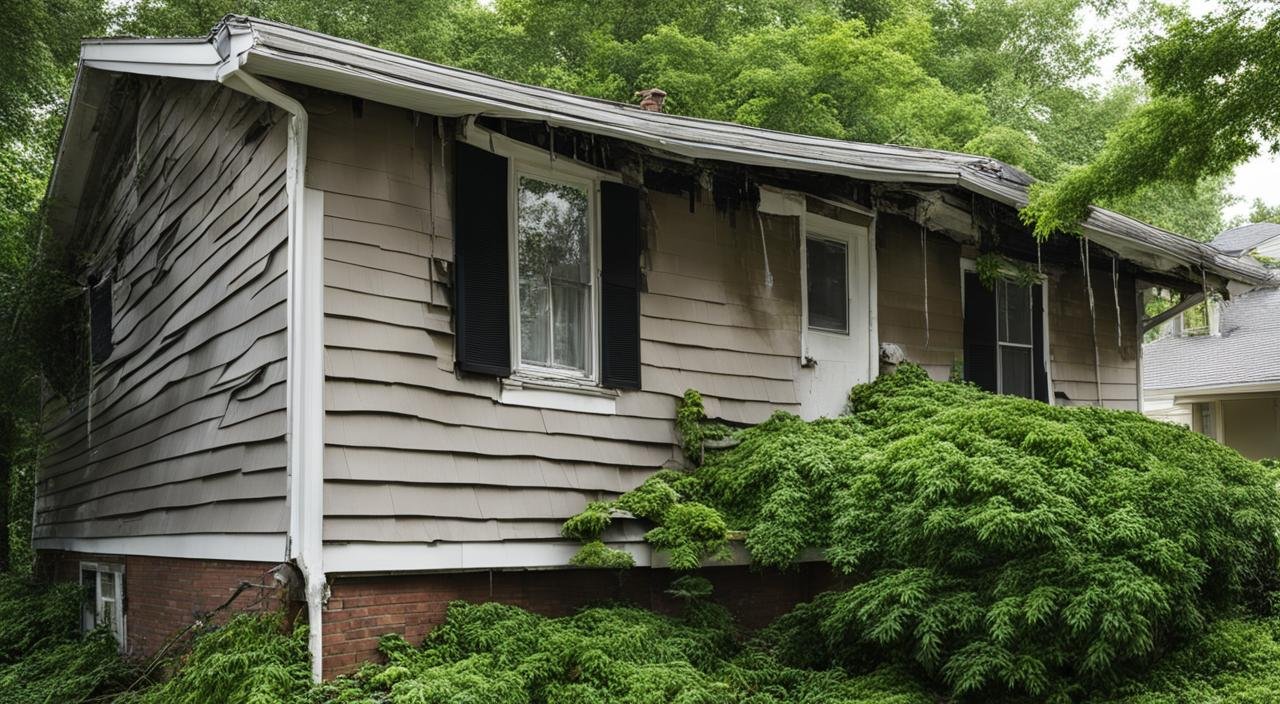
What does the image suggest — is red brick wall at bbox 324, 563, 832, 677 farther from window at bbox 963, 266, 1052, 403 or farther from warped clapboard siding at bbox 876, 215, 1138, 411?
window at bbox 963, 266, 1052, 403

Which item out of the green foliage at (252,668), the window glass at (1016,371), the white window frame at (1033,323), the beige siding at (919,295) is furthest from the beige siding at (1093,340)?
the green foliage at (252,668)

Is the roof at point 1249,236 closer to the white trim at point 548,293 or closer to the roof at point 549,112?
the roof at point 549,112

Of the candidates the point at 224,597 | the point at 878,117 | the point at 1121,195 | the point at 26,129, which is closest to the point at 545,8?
the point at 878,117

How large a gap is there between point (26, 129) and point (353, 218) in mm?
12835

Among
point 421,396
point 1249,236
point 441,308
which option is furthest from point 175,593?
point 1249,236

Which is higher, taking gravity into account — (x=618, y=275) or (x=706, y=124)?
(x=706, y=124)

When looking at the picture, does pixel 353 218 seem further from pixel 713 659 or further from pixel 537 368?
pixel 713 659

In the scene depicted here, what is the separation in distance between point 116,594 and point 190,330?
3.40 meters

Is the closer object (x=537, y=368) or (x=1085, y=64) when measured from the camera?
(x=537, y=368)

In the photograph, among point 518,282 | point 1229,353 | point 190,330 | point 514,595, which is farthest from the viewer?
point 1229,353

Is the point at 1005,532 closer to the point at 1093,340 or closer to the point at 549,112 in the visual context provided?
the point at 549,112

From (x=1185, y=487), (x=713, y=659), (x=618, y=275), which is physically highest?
(x=618, y=275)

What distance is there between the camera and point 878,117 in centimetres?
2378

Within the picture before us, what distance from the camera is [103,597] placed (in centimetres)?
1148
